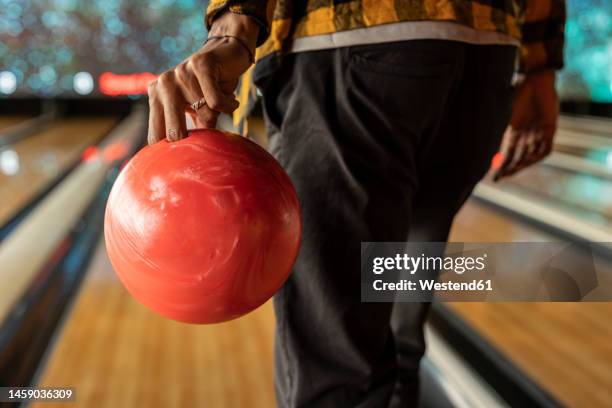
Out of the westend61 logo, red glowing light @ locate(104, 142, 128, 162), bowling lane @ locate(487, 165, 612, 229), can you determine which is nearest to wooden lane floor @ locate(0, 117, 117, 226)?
red glowing light @ locate(104, 142, 128, 162)

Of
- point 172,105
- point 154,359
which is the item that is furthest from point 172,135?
point 154,359

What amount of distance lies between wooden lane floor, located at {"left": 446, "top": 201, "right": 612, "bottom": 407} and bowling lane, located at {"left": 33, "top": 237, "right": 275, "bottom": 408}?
57 centimetres

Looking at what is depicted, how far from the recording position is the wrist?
56 centimetres

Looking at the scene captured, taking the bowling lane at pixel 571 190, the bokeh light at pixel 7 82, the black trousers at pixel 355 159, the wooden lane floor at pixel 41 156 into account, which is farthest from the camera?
the bokeh light at pixel 7 82

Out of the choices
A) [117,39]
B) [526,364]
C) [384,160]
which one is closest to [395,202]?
Answer: [384,160]

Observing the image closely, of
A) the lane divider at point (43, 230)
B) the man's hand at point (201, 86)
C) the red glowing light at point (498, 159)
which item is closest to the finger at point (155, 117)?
the man's hand at point (201, 86)

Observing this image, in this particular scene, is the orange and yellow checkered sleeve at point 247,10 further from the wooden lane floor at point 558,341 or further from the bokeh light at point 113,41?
the bokeh light at point 113,41

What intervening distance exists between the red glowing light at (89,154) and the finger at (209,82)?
11.9ft

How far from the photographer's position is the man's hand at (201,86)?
1.70 feet

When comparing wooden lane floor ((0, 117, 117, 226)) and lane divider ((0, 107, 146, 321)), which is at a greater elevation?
lane divider ((0, 107, 146, 321))

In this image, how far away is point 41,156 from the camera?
4.03 metres

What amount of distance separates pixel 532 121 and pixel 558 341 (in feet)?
2.53

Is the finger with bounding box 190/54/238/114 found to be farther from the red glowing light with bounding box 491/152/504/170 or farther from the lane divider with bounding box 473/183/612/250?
the lane divider with bounding box 473/183/612/250

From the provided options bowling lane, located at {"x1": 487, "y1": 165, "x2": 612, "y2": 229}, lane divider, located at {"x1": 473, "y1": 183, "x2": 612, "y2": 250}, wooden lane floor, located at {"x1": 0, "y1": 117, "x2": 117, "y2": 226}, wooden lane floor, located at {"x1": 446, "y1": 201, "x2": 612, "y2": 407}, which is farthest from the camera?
wooden lane floor, located at {"x1": 0, "y1": 117, "x2": 117, "y2": 226}
